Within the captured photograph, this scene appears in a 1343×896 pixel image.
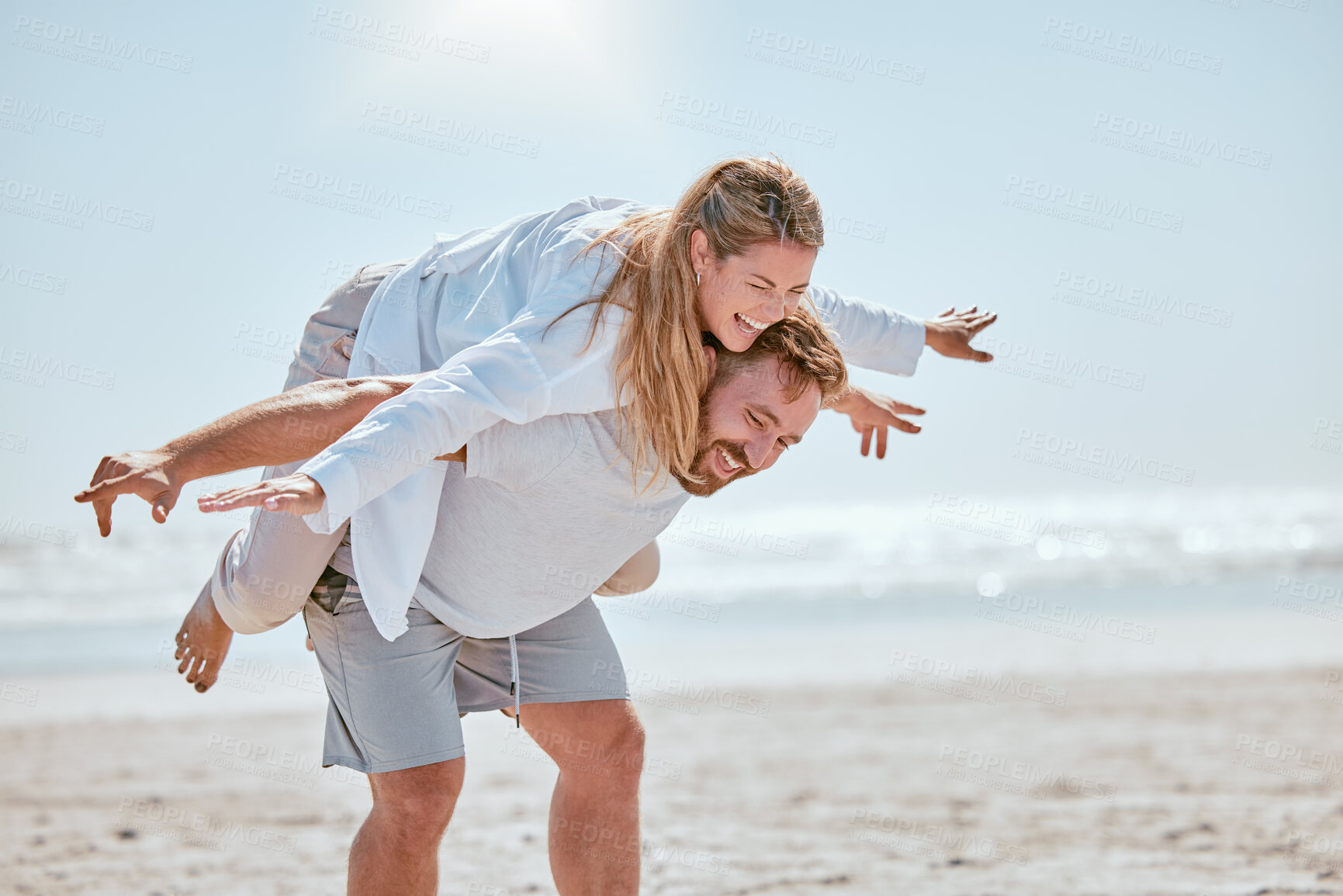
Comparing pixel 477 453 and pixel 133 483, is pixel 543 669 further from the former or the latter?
pixel 133 483

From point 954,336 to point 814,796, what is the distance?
121 inches

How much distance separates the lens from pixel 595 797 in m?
2.97

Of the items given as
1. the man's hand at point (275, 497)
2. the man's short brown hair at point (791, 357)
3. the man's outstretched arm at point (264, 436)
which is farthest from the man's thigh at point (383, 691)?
the man's short brown hair at point (791, 357)

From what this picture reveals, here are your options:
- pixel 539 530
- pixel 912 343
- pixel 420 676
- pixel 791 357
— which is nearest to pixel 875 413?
pixel 912 343

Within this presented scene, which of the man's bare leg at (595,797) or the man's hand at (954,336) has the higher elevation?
the man's hand at (954,336)

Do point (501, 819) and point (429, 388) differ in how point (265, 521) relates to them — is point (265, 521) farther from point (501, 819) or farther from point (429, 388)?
point (501, 819)

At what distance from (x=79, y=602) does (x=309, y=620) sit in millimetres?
13097

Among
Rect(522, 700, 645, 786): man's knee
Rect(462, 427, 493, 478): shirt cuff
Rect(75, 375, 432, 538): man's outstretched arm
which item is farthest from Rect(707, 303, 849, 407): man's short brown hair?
Rect(522, 700, 645, 786): man's knee

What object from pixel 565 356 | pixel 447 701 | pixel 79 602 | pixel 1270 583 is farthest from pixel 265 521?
pixel 1270 583

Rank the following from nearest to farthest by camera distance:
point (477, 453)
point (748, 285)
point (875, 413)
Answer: point (477, 453) → point (748, 285) → point (875, 413)

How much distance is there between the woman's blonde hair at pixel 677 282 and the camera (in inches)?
98.7

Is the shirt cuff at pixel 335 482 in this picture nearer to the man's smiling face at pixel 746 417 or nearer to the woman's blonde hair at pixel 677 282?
the woman's blonde hair at pixel 677 282

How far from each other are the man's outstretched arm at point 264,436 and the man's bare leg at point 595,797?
1124 mm

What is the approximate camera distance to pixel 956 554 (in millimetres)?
18578
